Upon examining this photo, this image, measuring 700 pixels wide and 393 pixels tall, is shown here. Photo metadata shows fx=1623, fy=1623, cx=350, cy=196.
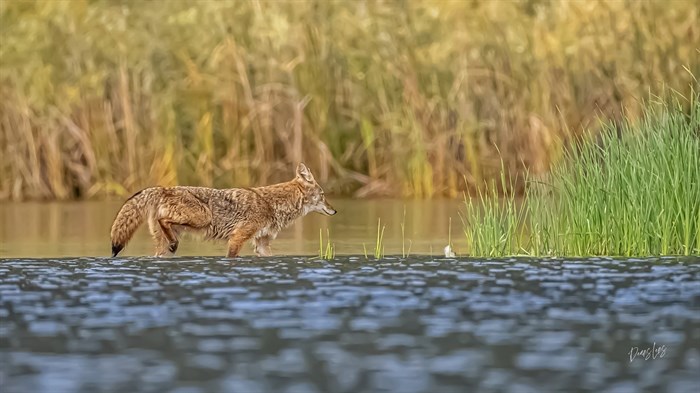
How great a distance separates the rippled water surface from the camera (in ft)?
20.0

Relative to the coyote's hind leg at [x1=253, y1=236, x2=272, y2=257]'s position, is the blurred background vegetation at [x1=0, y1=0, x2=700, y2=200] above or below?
above

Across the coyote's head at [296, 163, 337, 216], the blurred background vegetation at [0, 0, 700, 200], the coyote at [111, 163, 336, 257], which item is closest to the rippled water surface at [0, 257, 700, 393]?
the coyote at [111, 163, 336, 257]

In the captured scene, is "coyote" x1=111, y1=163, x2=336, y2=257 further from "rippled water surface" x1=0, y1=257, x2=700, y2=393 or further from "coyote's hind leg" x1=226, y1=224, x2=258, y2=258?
"rippled water surface" x1=0, y1=257, x2=700, y2=393

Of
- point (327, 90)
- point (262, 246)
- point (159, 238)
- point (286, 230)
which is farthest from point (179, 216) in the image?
point (327, 90)

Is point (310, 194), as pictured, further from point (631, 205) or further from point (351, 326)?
point (351, 326)

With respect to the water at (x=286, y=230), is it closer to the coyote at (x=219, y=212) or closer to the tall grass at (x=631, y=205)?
the coyote at (x=219, y=212)

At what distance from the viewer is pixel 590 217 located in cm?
1097

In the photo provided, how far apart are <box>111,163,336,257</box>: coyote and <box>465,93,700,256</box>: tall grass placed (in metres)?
1.72

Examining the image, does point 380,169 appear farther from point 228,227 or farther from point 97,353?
point 97,353

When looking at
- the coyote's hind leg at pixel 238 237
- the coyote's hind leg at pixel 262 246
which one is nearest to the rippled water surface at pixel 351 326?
the coyote's hind leg at pixel 238 237

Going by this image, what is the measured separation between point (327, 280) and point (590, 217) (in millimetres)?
2406

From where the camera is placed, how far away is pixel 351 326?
24.5 ft

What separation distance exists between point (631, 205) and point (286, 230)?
5542 millimetres

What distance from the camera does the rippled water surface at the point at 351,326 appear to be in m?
6.09
